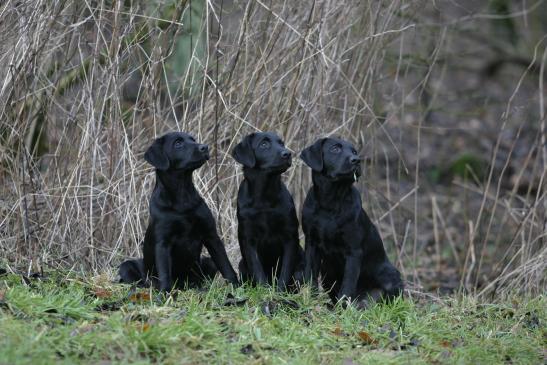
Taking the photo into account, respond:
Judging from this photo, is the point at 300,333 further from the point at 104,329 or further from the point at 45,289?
the point at 45,289

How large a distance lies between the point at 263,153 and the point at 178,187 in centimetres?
64

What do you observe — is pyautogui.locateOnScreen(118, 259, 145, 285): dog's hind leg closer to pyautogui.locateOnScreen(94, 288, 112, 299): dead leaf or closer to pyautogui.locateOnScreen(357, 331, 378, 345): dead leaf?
pyautogui.locateOnScreen(94, 288, 112, 299): dead leaf

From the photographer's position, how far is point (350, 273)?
6652 mm

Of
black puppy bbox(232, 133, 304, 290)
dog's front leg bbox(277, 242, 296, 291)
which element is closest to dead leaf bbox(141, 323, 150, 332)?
black puppy bbox(232, 133, 304, 290)

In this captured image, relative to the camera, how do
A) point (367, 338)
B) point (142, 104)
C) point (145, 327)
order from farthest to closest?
point (142, 104), point (367, 338), point (145, 327)

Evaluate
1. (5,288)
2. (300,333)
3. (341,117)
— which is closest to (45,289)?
→ (5,288)

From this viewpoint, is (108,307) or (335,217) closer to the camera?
(108,307)

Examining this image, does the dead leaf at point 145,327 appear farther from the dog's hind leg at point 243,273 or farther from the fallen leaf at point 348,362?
the dog's hind leg at point 243,273

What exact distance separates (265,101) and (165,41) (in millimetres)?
967

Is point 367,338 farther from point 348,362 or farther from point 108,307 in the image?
point 108,307

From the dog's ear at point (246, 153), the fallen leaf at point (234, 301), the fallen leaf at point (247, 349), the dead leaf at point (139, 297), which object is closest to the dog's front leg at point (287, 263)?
the fallen leaf at point (234, 301)

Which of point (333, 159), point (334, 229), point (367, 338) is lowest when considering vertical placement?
point (367, 338)

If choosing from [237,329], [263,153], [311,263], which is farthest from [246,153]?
[237,329]

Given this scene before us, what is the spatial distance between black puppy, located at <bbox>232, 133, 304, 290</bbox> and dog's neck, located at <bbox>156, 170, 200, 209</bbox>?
14.0 inches
